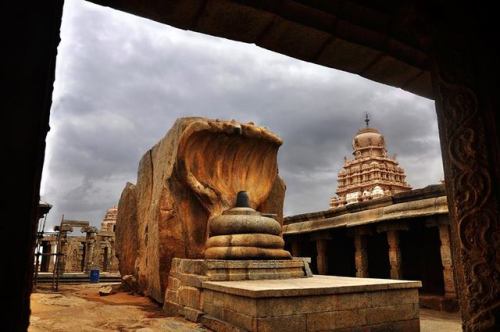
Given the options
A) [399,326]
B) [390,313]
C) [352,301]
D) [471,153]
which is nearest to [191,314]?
[352,301]

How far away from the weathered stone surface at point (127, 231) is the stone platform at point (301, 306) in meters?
4.51

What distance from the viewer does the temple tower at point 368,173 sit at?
86.2ft

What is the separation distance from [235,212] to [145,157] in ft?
14.0

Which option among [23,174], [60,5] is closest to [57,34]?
[60,5]

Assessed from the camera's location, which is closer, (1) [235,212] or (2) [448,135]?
(2) [448,135]

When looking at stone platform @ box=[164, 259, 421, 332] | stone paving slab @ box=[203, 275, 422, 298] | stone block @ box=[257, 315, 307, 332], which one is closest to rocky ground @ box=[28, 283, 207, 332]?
stone platform @ box=[164, 259, 421, 332]

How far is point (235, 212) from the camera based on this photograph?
23.0ft

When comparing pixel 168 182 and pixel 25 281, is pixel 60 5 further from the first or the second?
pixel 168 182

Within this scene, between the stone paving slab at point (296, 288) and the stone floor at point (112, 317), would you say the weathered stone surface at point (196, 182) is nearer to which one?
the stone floor at point (112, 317)

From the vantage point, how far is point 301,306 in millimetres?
4547

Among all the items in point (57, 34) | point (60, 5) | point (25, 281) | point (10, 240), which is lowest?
point (25, 281)

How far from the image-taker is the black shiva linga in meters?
6.41

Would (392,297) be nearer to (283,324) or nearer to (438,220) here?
(283,324)

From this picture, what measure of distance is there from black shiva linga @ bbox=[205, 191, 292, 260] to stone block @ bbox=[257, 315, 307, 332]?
6.54 feet
